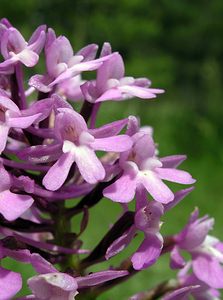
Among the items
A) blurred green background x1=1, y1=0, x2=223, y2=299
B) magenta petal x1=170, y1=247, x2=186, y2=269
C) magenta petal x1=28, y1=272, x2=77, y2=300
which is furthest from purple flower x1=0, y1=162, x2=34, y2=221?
blurred green background x1=1, y1=0, x2=223, y2=299

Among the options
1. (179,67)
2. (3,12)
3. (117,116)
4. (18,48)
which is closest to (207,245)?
(18,48)

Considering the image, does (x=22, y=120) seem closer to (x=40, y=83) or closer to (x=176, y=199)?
(x=40, y=83)

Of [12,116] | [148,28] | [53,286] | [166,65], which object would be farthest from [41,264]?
[166,65]

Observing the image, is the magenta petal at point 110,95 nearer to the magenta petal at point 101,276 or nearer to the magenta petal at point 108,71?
the magenta petal at point 108,71

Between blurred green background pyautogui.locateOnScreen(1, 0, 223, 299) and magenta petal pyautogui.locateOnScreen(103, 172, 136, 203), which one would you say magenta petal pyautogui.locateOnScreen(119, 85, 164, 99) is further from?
blurred green background pyautogui.locateOnScreen(1, 0, 223, 299)

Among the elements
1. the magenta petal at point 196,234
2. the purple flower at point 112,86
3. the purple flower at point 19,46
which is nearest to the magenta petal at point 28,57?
the purple flower at point 19,46
